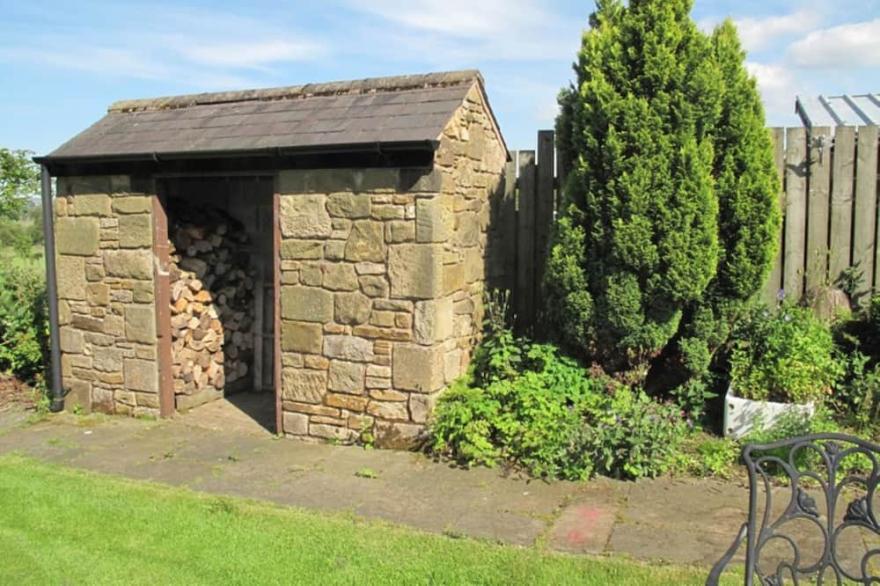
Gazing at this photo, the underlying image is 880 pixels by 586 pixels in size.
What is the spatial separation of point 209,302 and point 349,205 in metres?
2.59

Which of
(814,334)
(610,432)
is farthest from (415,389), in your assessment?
(814,334)

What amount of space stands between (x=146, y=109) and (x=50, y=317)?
7.84 feet

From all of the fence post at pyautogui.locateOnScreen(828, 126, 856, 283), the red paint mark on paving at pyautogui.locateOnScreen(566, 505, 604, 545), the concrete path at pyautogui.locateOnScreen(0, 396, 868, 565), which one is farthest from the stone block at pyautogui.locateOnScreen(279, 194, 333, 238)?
the fence post at pyautogui.locateOnScreen(828, 126, 856, 283)

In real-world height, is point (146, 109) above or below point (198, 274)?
above

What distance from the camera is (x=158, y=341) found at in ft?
22.1

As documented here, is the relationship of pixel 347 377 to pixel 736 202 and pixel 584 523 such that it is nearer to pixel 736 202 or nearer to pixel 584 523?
pixel 584 523

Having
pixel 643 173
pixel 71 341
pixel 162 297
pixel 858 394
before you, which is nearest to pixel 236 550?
pixel 162 297

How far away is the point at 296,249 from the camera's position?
6027 millimetres

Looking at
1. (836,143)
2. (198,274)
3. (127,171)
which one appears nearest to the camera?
(836,143)

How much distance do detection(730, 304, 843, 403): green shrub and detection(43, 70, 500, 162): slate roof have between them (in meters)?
3.08

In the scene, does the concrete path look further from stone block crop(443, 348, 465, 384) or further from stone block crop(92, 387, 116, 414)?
stone block crop(443, 348, 465, 384)

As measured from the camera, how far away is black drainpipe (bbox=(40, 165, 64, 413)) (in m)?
7.02

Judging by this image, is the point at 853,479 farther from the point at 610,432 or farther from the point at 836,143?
the point at 836,143

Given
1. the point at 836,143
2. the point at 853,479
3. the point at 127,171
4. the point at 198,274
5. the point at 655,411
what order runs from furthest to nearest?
1. the point at 198,274
2. the point at 127,171
3. the point at 836,143
4. the point at 655,411
5. the point at 853,479
